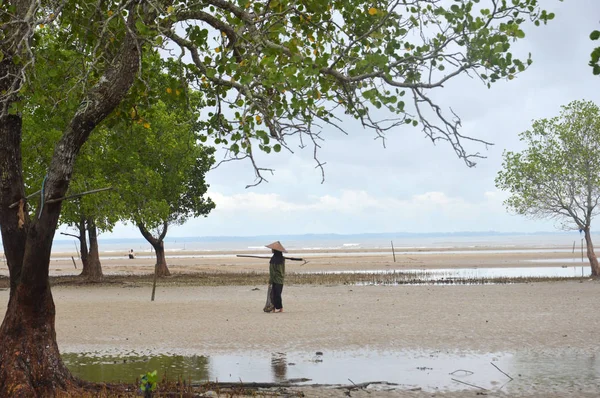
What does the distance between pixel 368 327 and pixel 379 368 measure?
18.9ft

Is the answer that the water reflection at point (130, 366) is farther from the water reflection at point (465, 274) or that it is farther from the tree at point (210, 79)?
the water reflection at point (465, 274)

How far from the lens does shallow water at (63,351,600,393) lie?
12.2 meters

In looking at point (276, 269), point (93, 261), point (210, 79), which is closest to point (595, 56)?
point (210, 79)

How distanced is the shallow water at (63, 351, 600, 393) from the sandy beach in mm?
89

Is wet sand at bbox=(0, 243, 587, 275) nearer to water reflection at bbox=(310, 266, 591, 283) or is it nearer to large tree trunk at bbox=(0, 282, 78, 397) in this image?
water reflection at bbox=(310, 266, 591, 283)

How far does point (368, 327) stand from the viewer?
1941cm

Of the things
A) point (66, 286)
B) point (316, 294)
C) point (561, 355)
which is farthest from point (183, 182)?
point (561, 355)

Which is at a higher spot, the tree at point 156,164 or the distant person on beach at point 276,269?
the tree at point 156,164

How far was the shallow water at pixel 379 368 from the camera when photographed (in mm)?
12188

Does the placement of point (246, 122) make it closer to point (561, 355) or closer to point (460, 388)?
point (460, 388)

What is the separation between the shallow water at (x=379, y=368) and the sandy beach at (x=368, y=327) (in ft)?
0.29

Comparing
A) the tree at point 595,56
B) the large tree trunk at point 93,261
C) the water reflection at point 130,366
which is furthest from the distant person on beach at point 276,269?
the large tree trunk at point 93,261

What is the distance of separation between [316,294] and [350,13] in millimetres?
20784

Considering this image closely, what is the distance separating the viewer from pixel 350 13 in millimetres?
10758
